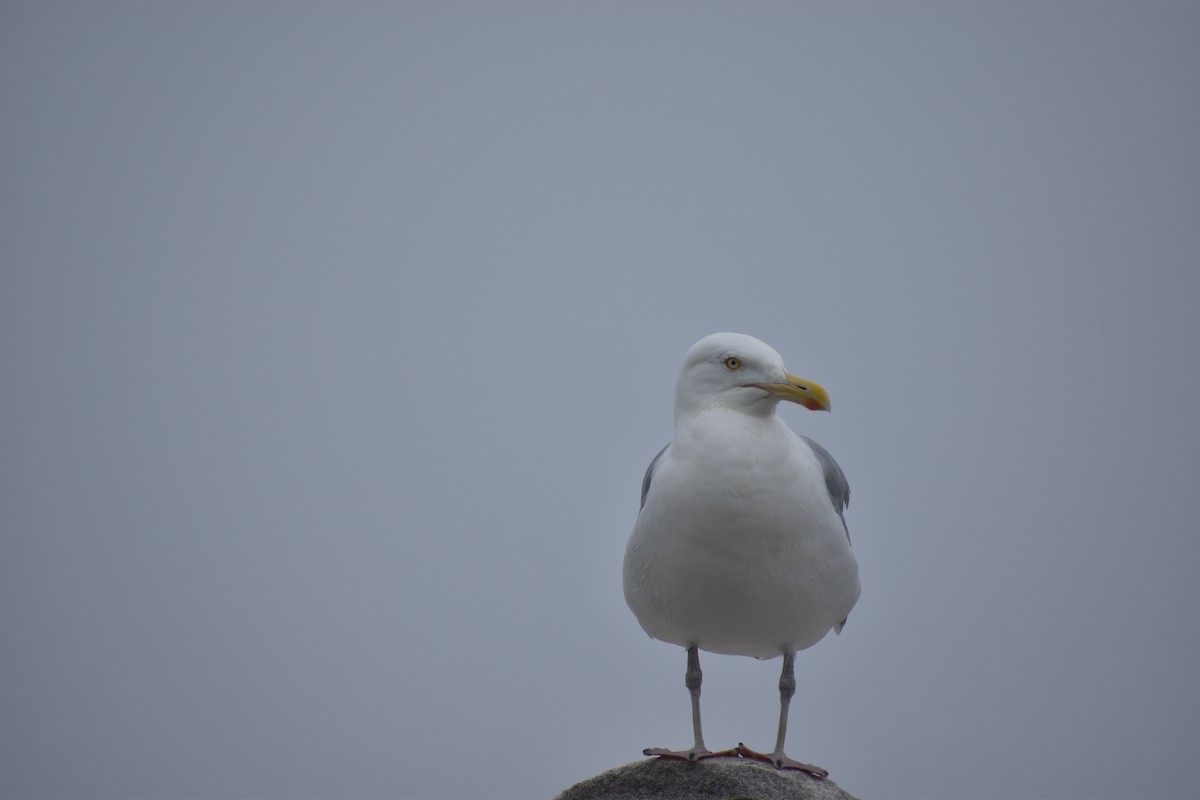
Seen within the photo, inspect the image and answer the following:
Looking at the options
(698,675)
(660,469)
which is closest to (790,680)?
(698,675)

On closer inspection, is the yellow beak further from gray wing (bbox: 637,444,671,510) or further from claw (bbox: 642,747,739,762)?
claw (bbox: 642,747,739,762)

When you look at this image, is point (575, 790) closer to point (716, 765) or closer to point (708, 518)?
point (716, 765)

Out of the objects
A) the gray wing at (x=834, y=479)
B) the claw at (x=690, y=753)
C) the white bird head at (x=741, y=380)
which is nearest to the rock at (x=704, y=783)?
the claw at (x=690, y=753)

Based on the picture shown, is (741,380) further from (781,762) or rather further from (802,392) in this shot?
(781,762)

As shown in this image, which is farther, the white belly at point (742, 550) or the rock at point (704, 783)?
the rock at point (704, 783)

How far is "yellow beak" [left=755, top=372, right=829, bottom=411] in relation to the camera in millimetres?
5816

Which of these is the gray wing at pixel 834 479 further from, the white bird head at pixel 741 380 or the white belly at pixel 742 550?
the white bird head at pixel 741 380

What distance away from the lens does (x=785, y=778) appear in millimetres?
6191

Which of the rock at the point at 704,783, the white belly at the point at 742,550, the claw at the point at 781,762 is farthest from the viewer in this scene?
the claw at the point at 781,762

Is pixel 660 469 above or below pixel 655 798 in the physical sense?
above

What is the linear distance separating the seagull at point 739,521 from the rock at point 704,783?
0.31ft

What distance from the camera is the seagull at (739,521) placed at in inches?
228

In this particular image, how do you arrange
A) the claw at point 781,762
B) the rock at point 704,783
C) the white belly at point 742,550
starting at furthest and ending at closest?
the claw at point 781,762 → the rock at point 704,783 → the white belly at point 742,550

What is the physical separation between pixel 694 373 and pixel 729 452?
0.51m
